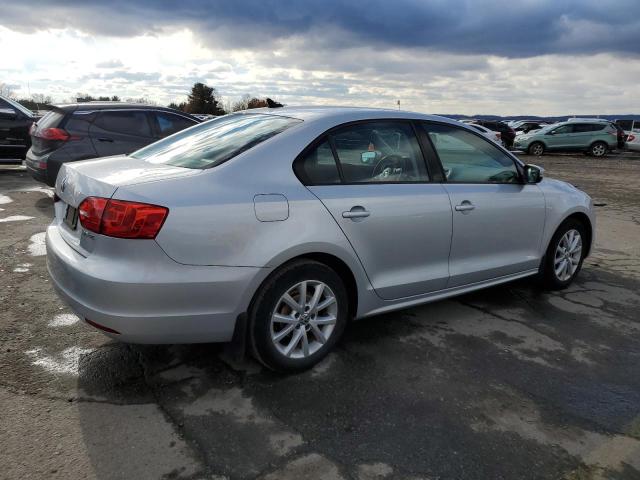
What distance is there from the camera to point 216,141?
11.0 ft

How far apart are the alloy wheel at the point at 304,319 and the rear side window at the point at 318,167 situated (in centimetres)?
61

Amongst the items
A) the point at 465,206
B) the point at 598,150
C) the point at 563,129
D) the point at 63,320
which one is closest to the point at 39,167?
the point at 63,320

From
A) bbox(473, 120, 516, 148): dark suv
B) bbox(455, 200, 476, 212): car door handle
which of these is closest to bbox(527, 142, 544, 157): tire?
bbox(473, 120, 516, 148): dark suv

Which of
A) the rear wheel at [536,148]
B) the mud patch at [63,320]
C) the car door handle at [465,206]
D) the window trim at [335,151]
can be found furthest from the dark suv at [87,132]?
the rear wheel at [536,148]

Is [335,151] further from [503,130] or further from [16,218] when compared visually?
[503,130]

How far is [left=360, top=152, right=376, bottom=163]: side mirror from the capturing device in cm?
349

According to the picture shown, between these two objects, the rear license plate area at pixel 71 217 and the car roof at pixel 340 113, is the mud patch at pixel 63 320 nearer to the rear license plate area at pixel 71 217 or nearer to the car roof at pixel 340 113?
the rear license plate area at pixel 71 217

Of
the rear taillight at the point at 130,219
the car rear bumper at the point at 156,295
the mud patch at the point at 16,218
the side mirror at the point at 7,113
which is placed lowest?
the mud patch at the point at 16,218

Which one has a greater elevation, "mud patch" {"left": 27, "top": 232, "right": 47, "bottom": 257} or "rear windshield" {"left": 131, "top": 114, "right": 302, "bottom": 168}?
"rear windshield" {"left": 131, "top": 114, "right": 302, "bottom": 168}

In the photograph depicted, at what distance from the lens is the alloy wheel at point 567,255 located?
484cm

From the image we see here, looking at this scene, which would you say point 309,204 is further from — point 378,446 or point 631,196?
point 631,196

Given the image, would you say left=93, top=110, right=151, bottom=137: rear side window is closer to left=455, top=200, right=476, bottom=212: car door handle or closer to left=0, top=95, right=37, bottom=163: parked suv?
left=0, top=95, right=37, bottom=163: parked suv

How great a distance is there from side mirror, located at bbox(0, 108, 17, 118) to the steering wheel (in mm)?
9667

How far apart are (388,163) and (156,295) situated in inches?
70.9
